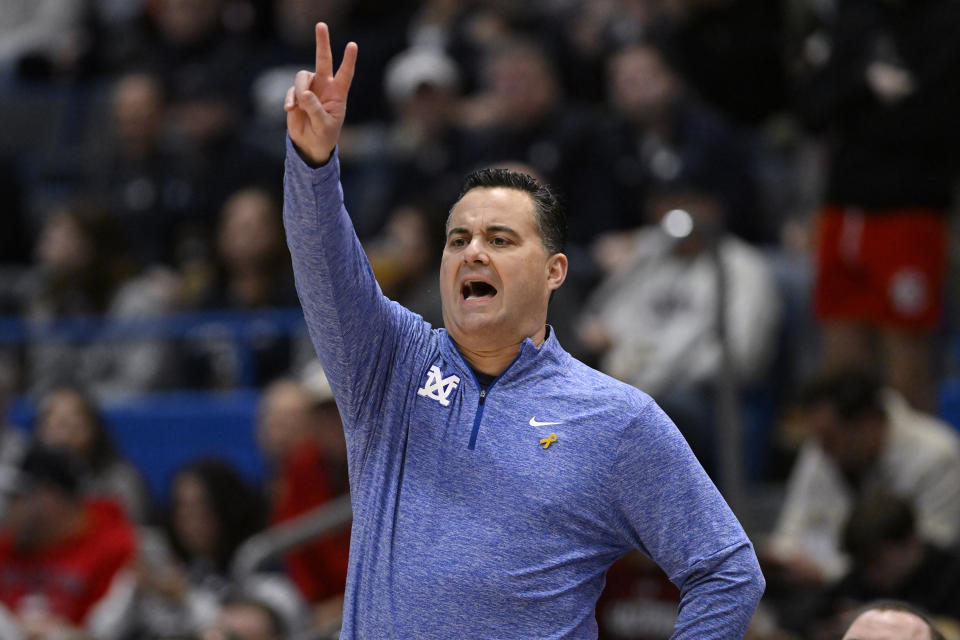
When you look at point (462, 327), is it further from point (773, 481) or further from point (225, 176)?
point (225, 176)

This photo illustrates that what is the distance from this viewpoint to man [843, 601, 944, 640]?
3.15 m

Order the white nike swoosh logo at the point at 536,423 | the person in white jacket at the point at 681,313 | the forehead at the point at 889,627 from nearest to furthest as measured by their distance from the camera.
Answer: the white nike swoosh logo at the point at 536,423
the forehead at the point at 889,627
the person in white jacket at the point at 681,313

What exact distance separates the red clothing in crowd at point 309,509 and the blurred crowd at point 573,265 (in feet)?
0.04

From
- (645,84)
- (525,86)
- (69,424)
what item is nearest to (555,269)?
(645,84)

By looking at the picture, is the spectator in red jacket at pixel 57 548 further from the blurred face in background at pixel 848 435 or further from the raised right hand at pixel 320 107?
the raised right hand at pixel 320 107

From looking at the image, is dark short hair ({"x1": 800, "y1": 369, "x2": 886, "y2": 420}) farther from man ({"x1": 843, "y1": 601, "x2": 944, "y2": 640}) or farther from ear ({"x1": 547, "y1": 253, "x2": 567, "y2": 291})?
ear ({"x1": 547, "y1": 253, "x2": 567, "y2": 291})

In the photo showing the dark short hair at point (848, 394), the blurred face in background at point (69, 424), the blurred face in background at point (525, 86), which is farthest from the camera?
the blurred face in background at point (525, 86)

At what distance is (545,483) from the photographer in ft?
8.53

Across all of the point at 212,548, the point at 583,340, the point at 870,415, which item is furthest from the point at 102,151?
the point at 870,415

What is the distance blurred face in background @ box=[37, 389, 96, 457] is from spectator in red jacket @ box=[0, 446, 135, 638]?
506mm

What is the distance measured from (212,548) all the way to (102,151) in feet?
14.3

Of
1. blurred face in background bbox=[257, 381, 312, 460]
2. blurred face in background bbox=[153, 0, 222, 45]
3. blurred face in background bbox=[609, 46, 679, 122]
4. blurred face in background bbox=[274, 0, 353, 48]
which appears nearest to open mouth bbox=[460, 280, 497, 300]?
blurred face in background bbox=[257, 381, 312, 460]

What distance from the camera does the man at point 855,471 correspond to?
534 centimetres

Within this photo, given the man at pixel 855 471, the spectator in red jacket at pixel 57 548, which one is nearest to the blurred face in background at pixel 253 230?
the spectator in red jacket at pixel 57 548
